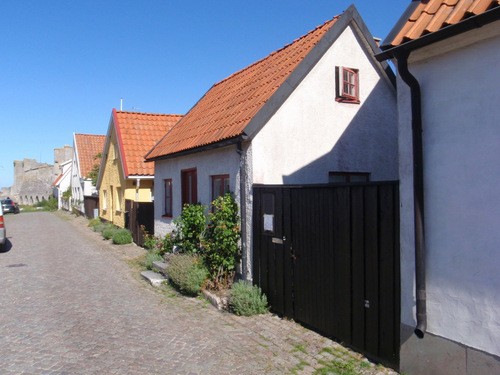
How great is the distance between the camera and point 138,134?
18438mm

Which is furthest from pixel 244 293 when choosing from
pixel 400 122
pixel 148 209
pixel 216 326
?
pixel 148 209

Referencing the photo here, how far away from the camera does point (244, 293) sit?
23.3 feet

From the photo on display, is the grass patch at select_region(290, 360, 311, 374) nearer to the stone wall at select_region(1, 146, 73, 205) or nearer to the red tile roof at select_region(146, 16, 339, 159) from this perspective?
the red tile roof at select_region(146, 16, 339, 159)

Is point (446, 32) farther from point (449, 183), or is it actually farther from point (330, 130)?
point (330, 130)

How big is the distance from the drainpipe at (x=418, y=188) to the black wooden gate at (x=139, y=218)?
10.9 meters

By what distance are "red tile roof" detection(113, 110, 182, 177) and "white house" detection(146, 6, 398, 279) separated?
731 centimetres

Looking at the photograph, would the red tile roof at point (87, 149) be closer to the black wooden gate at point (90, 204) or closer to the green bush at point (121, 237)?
the black wooden gate at point (90, 204)

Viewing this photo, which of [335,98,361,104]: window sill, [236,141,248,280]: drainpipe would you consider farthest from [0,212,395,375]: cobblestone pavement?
[335,98,361,104]: window sill

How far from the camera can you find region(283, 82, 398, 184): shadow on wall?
802cm

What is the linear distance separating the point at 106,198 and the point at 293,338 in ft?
63.5

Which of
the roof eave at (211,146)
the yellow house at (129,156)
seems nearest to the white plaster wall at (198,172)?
the roof eave at (211,146)

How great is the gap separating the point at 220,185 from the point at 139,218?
7.03 metres

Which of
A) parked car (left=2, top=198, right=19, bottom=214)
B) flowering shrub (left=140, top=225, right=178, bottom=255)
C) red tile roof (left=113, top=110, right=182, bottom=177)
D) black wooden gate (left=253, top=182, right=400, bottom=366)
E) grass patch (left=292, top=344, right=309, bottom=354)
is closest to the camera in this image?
black wooden gate (left=253, top=182, right=400, bottom=366)

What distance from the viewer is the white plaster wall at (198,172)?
8.22 metres
